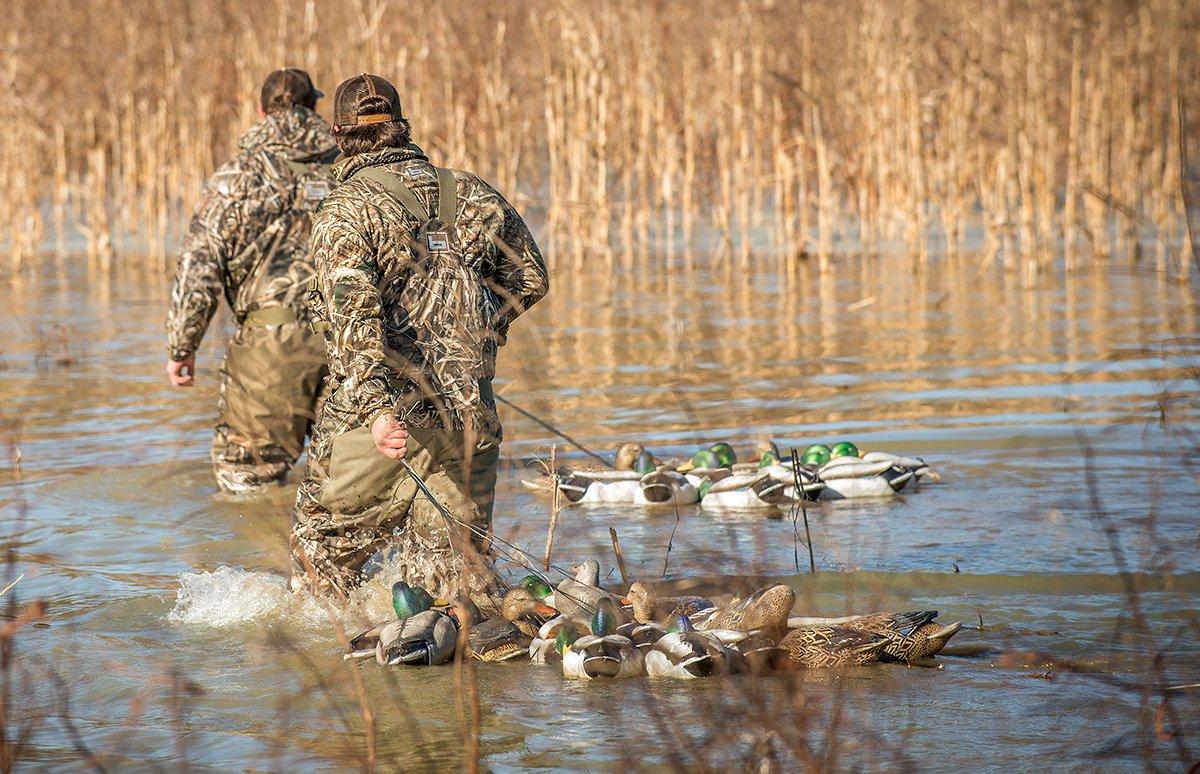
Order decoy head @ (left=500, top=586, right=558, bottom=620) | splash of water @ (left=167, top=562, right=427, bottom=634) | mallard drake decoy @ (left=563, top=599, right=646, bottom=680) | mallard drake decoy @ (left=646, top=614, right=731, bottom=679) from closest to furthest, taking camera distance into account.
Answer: mallard drake decoy @ (left=646, top=614, right=731, bottom=679), mallard drake decoy @ (left=563, top=599, right=646, bottom=680), decoy head @ (left=500, top=586, right=558, bottom=620), splash of water @ (left=167, top=562, right=427, bottom=634)

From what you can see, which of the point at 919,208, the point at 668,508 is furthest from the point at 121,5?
the point at 668,508

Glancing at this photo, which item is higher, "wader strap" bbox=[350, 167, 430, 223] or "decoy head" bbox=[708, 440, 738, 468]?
"wader strap" bbox=[350, 167, 430, 223]

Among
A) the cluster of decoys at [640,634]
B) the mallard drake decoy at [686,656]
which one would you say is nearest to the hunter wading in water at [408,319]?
the cluster of decoys at [640,634]

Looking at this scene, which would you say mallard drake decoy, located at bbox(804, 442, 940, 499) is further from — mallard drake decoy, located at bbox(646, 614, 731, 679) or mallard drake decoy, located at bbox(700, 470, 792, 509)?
mallard drake decoy, located at bbox(646, 614, 731, 679)

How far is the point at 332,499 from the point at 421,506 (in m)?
0.32

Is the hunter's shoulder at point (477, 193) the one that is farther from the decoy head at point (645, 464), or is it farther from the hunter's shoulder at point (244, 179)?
the decoy head at point (645, 464)

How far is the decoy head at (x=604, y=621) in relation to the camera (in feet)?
16.3

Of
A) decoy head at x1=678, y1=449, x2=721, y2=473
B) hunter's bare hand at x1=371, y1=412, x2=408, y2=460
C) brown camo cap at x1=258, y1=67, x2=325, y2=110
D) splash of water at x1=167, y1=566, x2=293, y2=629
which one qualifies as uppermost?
brown camo cap at x1=258, y1=67, x2=325, y2=110

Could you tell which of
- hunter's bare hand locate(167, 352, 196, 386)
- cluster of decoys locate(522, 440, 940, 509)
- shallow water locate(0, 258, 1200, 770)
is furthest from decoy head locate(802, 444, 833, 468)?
hunter's bare hand locate(167, 352, 196, 386)

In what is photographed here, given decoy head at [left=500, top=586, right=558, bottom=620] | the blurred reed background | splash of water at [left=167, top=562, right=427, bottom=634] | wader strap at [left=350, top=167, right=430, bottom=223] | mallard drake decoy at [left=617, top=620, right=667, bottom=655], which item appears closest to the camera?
mallard drake decoy at [left=617, top=620, right=667, bottom=655]

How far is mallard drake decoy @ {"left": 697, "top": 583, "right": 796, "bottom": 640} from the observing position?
4.93 m

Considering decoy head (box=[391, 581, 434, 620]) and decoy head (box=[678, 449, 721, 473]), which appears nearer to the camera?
decoy head (box=[391, 581, 434, 620])

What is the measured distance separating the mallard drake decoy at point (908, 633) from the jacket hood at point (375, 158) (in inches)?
84.9

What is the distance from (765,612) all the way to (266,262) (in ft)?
11.7
